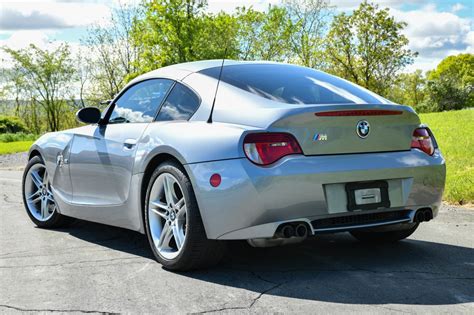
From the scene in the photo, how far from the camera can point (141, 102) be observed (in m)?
5.42

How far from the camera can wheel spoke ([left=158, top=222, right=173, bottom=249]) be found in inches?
183

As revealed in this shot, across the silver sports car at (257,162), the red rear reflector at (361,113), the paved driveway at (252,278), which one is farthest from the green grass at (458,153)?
the red rear reflector at (361,113)

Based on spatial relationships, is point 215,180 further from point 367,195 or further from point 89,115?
point 89,115

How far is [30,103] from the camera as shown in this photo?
2667 inches

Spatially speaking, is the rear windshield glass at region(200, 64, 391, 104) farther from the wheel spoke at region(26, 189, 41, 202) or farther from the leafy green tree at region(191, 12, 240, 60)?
the leafy green tree at region(191, 12, 240, 60)

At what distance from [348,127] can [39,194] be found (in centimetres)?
380

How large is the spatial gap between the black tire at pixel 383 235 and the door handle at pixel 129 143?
1.90m

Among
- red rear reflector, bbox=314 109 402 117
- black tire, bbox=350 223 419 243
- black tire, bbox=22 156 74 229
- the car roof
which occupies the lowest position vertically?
black tire, bbox=350 223 419 243

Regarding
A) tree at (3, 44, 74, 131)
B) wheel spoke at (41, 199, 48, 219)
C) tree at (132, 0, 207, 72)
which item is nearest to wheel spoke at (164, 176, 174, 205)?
wheel spoke at (41, 199, 48, 219)

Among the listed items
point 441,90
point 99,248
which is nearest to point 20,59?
point 441,90

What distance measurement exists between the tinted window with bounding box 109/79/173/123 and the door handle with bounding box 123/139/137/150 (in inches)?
8.6

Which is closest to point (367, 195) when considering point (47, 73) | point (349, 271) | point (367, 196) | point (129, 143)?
point (367, 196)

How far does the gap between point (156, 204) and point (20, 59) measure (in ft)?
209

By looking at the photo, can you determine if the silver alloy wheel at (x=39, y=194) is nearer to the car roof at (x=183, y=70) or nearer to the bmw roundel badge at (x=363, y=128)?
the car roof at (x=183, y=70)
